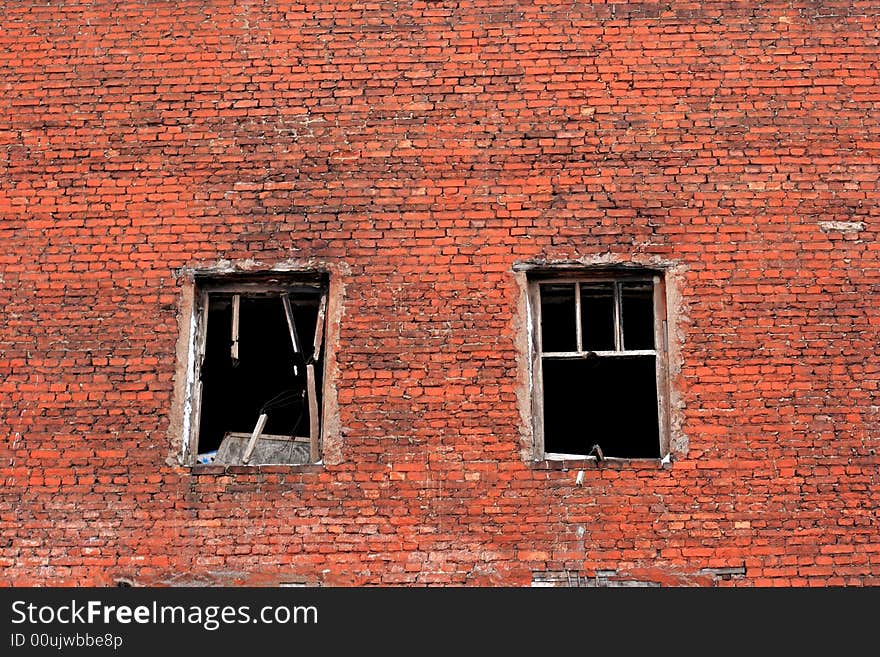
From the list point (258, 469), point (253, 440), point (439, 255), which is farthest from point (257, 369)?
point (439, 255)

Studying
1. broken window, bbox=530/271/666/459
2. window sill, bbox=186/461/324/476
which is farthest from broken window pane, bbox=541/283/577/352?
window sill, bbox=186/461/324/476

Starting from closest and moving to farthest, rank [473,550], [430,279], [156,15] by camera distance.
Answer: [473,550] → [430,279] → [156,15]

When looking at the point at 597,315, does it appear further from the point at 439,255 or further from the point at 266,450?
the point at 266,450

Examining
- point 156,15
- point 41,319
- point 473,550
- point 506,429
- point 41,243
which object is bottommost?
point 473,550

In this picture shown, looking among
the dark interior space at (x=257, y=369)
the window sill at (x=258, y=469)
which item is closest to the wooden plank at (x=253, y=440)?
the dark interior space at (x=257, y=369)

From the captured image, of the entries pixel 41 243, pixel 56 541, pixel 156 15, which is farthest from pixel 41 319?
pixel 156 15

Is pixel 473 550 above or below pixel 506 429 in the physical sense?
below

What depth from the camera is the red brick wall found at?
8.78 meters

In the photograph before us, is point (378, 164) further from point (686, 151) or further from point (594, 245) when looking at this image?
point (686, 151)

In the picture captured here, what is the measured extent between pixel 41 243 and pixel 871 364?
20.4ft

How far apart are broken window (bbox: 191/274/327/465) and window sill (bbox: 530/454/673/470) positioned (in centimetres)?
167

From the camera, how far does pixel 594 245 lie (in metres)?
9.39

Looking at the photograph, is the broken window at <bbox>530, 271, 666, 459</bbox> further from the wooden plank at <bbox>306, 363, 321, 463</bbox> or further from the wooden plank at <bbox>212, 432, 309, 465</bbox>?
the wooden plank at <bbox>212, 432, 309, 465</bbox>

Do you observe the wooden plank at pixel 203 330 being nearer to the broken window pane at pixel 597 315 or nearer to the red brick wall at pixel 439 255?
the red brick wall at pixel 439 255
